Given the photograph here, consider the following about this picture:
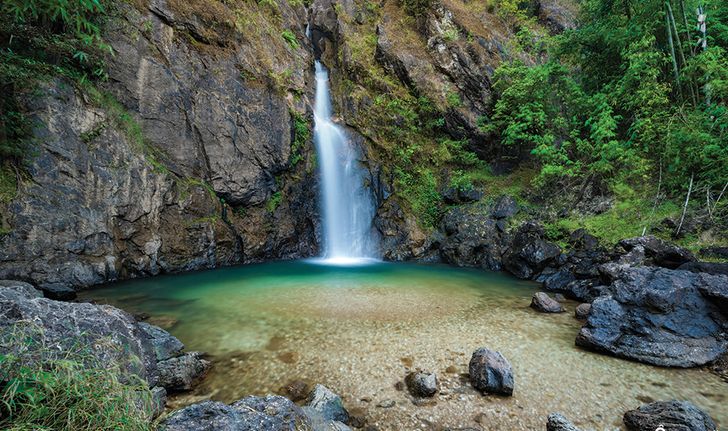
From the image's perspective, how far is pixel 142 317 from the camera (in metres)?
6.56

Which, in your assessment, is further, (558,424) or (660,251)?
(660,251)

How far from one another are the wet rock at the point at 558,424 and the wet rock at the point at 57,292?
9.84 meters

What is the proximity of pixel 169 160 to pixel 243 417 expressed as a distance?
40.2 feet

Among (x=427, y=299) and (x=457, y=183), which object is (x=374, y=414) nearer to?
(x=427, y=299)

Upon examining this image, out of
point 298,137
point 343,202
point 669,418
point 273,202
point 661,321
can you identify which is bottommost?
point 669,418

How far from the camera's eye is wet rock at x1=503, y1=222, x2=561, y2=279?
1105 cm

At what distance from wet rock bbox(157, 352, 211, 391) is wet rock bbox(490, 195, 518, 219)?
13.6 metres

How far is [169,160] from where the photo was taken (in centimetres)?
1195

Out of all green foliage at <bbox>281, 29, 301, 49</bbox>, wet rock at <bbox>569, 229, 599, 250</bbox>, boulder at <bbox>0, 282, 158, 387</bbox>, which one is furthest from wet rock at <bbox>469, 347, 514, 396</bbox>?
green foliage at <bbox>281, 29, 301, 49</bbox>

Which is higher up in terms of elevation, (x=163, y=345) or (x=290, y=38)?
(x=290, y=38)

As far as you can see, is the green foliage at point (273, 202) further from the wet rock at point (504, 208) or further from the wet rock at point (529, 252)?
the wet rock at point (529, 252)

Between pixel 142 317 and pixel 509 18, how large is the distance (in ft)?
85.6

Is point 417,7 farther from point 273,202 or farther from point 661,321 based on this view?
point 661,321

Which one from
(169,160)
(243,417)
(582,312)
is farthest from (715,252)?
(169,160)
